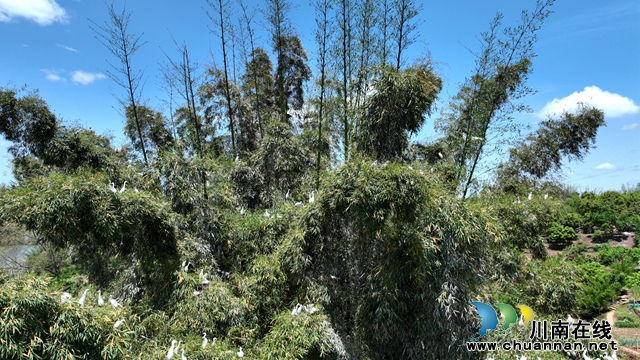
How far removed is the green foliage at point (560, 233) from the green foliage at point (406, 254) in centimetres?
1152

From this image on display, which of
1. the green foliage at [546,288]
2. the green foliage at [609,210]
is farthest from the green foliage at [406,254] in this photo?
the green foliage at [609,210]

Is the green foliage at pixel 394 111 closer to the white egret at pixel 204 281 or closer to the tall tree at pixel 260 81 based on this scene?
the white egret at pixel 204 281

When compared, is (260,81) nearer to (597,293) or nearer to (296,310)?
(296,310)

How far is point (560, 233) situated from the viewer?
12.3 m

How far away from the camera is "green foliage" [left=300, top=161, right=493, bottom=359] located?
9.09ft

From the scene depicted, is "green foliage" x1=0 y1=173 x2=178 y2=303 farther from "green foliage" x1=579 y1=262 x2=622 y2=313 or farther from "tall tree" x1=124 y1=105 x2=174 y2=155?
"green foliage" x1=579 y1=262 x2=622 y2=313

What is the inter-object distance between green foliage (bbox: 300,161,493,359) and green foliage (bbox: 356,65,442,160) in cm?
98

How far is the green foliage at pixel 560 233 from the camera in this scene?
12234mm

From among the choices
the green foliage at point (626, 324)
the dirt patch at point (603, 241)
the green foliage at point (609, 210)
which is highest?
the green foliage at point (609, 210)

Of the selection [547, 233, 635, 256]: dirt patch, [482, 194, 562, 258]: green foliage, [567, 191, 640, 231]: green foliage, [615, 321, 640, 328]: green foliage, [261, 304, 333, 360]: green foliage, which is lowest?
[615, 321, 640, 328]: green foliage

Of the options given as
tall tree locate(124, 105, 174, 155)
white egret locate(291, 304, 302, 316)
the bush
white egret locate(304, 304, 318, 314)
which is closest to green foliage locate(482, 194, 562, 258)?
white egret locate(304, 304, 318, 314)

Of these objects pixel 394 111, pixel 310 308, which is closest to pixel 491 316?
pixel 310 308

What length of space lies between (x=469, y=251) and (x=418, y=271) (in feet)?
1.79

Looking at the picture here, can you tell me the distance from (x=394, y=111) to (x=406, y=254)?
1.61 m
